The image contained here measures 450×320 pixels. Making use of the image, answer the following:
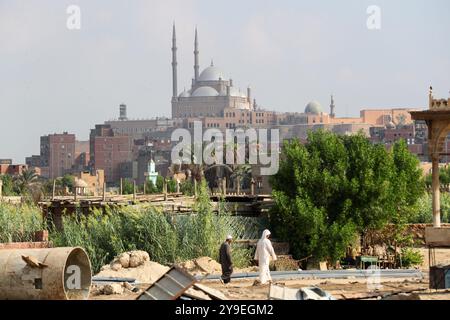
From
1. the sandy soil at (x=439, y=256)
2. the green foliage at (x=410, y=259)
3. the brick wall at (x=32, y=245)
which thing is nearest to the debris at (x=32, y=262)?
the brick wall at (x=32, y=245)

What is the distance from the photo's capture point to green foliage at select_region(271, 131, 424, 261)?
25750 millimetres

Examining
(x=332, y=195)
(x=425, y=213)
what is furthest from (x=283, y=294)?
(x=425, y=213)

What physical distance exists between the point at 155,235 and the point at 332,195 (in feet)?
16.7

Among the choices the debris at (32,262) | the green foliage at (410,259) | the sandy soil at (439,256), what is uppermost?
the debris at (32,262)

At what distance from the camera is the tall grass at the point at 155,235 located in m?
23.3

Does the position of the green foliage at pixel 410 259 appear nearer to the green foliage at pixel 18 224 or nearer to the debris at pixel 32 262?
the green foliage at pixel 18 224

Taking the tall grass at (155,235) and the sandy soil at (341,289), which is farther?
the tall grass at (155,235)

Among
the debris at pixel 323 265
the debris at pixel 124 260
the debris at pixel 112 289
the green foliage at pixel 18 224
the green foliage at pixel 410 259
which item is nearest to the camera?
the debris at pixel 112 289

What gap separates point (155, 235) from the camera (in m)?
23.8

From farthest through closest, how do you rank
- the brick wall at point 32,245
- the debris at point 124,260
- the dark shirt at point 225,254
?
the brick wall at point 32,245
the debris at point 124,260
the dark shirt at point 225,254

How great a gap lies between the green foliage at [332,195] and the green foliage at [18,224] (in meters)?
5.41

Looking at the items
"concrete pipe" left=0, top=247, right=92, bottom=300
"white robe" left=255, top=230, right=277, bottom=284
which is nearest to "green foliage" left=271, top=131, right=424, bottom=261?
"white robe" left=255, top=230, right=277, bottom=284

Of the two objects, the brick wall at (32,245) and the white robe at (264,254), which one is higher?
the white robe at (264,254)

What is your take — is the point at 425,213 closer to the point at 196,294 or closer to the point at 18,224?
the point at 18,224
